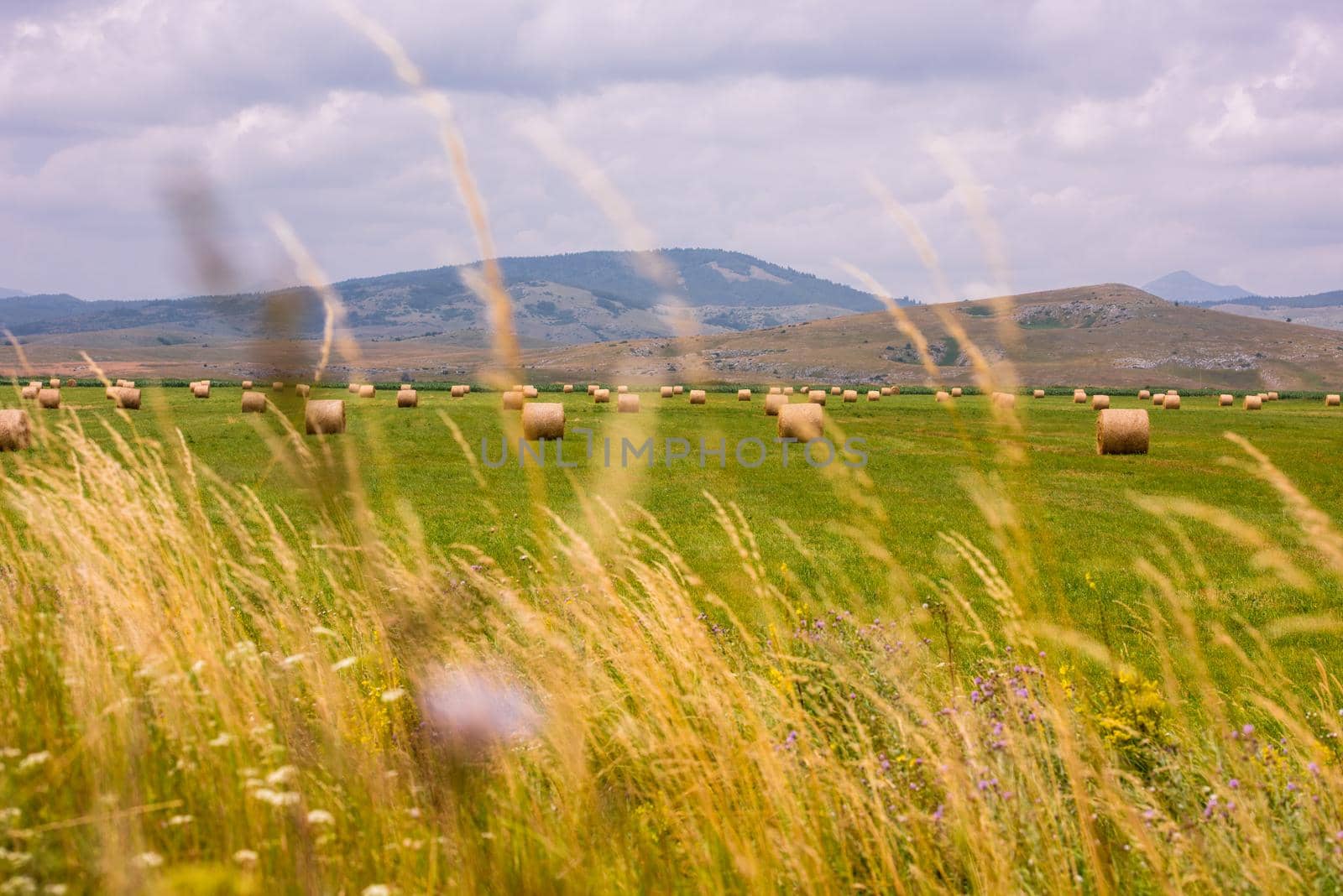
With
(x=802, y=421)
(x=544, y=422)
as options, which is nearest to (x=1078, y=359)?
(x=802, y=421)

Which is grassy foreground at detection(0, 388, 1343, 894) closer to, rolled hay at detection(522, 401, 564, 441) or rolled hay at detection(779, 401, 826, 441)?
rolled hay at detection(779, 401, 826, 441)

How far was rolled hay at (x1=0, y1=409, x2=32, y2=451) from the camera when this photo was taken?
2552 centimetres

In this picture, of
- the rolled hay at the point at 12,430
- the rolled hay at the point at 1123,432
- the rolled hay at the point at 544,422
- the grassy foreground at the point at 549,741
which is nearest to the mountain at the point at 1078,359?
the rolled hay at the point at 544,422

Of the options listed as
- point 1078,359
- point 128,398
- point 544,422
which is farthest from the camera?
point 1078,359

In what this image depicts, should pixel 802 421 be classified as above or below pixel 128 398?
below

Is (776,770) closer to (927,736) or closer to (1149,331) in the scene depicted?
(927,736)

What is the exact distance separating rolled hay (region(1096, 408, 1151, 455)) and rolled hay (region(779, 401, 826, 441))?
914cm

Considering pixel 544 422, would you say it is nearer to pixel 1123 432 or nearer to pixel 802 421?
pixel 802 421

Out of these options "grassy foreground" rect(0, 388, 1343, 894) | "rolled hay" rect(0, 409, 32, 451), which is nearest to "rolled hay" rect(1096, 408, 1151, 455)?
"grassy foreground" rect(0, 388, 1343, 894)

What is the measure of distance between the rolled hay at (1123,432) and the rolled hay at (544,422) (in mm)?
17844

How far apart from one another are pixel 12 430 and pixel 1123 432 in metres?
33.4

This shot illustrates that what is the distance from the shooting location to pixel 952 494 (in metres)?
21.3

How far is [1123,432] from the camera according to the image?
30047mm

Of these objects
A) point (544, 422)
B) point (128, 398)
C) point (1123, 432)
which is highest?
point (128, 398)
